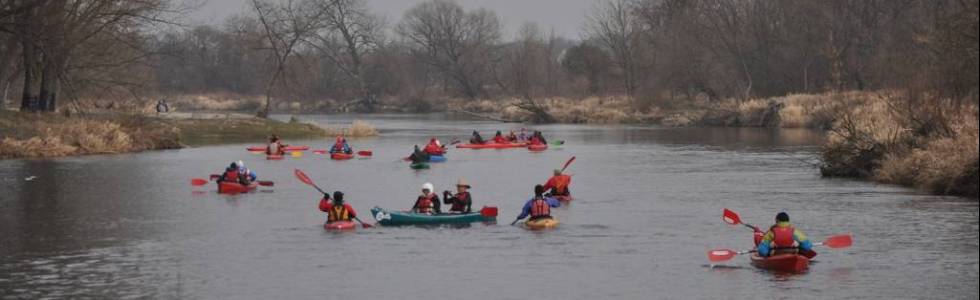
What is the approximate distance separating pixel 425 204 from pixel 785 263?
348 inches

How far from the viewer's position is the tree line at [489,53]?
4238 cm

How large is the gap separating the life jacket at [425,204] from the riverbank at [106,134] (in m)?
23.3

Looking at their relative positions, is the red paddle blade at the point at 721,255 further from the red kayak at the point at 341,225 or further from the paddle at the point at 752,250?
A: the red kayak at the point at 341,225

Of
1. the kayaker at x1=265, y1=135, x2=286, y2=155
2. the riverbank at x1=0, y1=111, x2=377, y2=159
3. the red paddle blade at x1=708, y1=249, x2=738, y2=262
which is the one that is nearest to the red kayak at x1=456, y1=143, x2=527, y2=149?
the kayaker at x1=265, y1=135, x2=286, y2=155

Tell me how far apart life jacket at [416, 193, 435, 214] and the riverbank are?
76.5 feet

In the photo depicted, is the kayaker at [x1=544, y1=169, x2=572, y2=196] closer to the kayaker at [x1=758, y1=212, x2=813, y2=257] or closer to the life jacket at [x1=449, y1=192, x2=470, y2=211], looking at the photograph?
the life jacket at [x1=449, y1=192, x2=470, y2=211]

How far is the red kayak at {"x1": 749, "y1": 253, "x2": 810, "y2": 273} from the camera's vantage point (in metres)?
20.7

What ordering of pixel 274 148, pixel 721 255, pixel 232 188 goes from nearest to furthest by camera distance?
pixel 721 255
pixel 232 188
pixel 274 148

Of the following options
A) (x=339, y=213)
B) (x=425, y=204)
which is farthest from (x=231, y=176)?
(x=425, y=204)

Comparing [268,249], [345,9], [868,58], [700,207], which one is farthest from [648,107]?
[268,249]

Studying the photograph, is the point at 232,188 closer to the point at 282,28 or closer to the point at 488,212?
the point at 488,212

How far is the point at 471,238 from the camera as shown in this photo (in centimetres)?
2520

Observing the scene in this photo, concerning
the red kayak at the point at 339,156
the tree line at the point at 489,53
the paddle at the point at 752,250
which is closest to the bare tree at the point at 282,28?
the tree line at the point at 489,53

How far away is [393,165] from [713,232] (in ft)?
67.0
